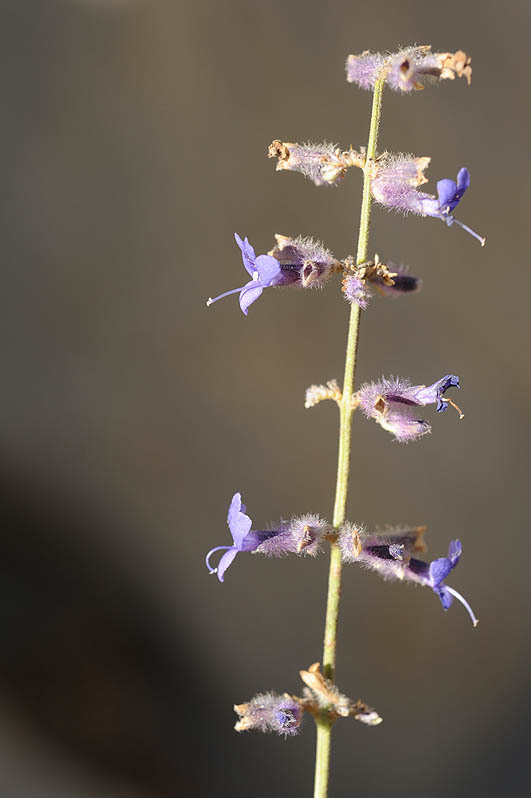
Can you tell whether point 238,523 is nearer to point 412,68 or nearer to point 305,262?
point 305,262

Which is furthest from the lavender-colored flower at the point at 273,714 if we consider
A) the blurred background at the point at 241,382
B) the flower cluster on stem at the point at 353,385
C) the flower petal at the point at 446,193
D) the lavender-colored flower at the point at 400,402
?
the blurred background at the point at 241,382

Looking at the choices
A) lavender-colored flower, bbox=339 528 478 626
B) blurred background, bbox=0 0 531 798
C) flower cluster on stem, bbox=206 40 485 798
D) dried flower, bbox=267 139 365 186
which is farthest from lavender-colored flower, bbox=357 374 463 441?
blurred background, bbox=0 0 531 798

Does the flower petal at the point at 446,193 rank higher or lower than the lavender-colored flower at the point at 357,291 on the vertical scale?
higher

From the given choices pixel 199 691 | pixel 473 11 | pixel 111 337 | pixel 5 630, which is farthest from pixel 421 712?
pixel 473 11

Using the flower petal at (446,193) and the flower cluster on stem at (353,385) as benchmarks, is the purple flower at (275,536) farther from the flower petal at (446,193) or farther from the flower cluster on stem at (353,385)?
the flower petal at (446,193)

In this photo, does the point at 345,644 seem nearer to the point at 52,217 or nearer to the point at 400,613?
the point at 400,613

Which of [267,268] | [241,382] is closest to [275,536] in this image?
[267,268]
